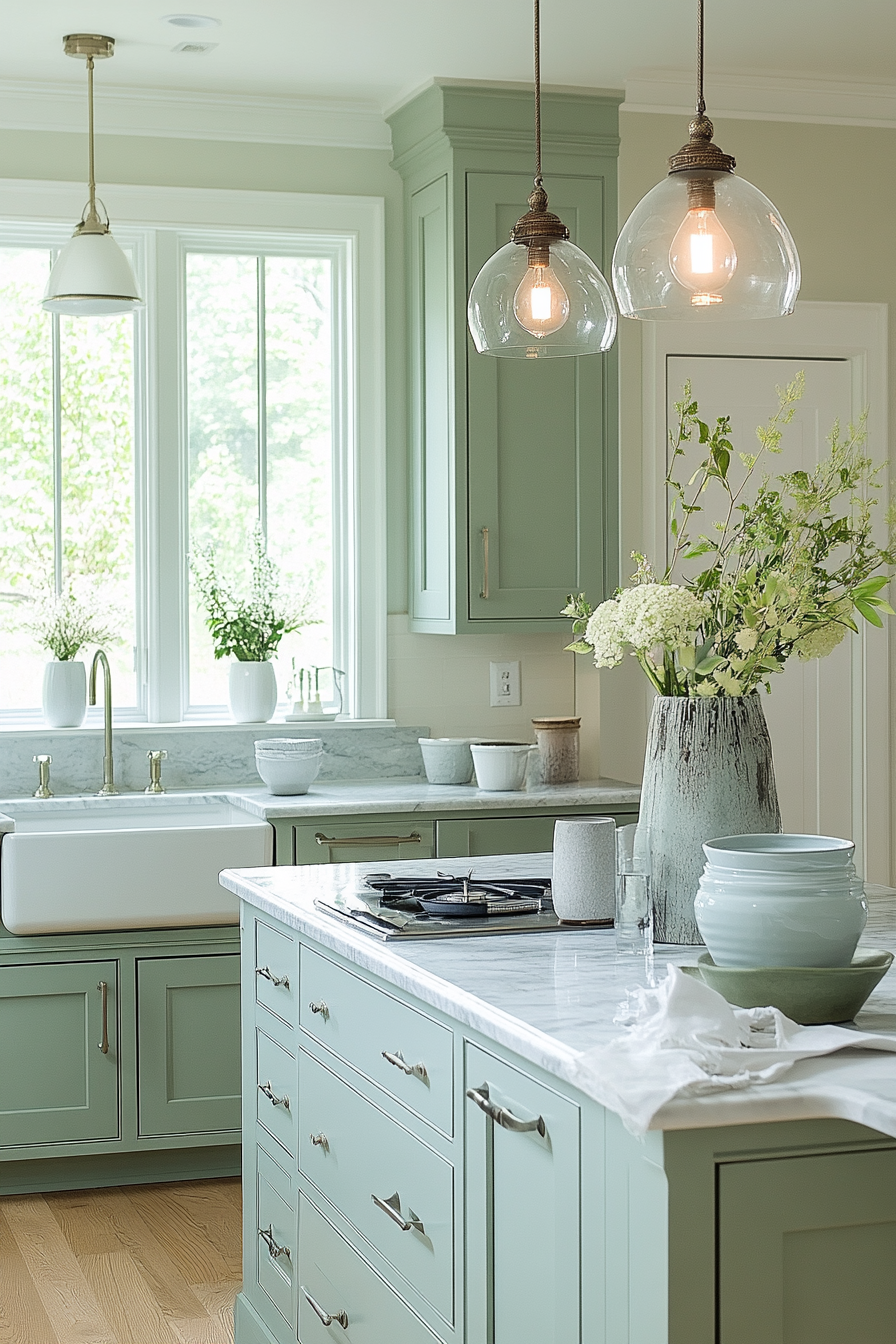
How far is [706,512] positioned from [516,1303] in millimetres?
3289

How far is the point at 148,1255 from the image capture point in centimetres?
357

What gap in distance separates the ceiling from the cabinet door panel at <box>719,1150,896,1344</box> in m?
3.16

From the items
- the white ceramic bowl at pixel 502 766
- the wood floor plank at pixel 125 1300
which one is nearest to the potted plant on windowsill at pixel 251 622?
the white ceramic bowl at pixel 502 766

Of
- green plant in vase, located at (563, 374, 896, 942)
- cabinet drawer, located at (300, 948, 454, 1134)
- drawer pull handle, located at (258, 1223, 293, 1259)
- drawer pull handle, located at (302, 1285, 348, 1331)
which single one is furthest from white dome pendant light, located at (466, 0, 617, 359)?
drawer pull handle, located at (258, 1223, 293, 1259)

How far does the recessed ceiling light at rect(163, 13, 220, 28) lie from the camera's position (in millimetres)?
3914

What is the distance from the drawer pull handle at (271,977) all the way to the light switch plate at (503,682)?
6.71 feet

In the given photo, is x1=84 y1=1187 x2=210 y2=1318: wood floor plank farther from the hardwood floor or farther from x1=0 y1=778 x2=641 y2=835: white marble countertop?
x1=0 y1=778 x2=641 y2=835: white marble countertop

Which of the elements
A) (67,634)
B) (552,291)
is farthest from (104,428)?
(552,291)

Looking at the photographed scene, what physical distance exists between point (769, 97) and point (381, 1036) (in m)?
3.46

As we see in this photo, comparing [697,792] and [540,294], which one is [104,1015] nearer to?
[697,792]

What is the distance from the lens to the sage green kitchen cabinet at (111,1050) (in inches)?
153

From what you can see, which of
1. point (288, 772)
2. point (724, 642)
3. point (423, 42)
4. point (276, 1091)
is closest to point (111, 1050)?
point (288, 772)

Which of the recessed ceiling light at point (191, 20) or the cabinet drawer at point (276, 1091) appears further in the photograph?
the recessed ceiling light at point (191, 20)

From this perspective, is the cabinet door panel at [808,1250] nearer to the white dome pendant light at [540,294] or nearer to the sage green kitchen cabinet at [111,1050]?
the white dome pendant light at [540,294]
